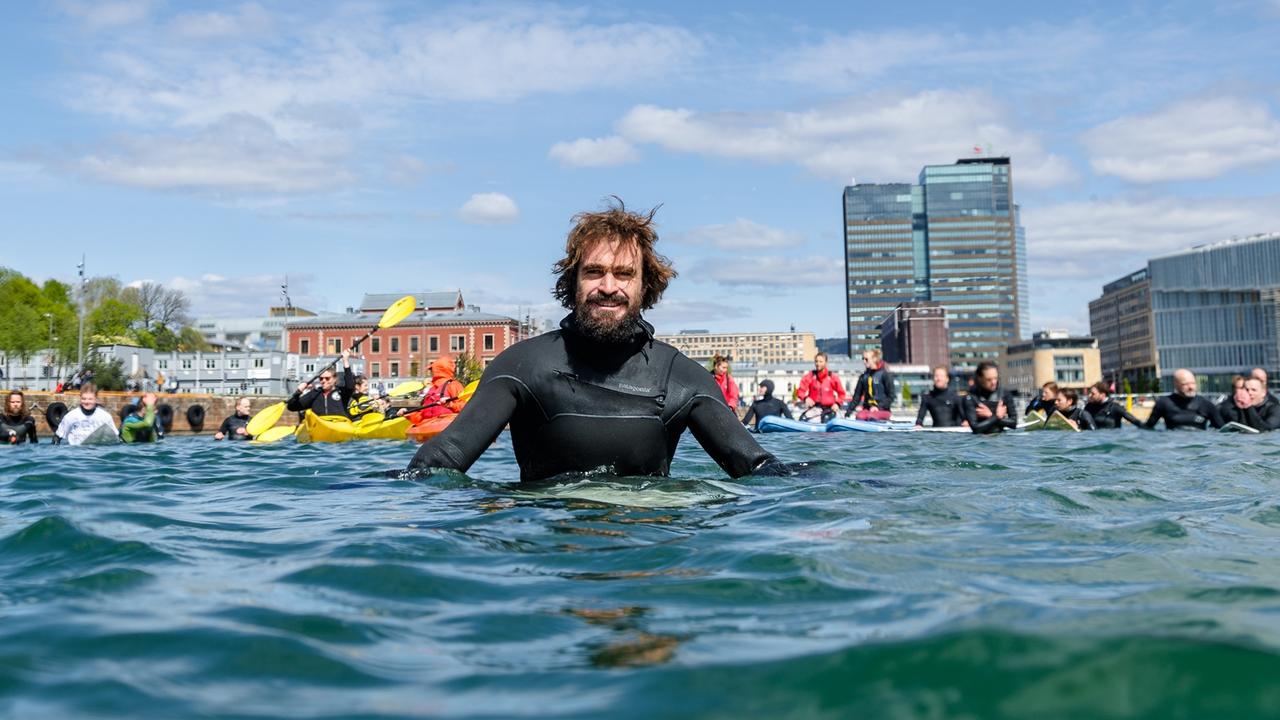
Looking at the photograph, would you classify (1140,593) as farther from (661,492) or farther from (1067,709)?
(661,492)

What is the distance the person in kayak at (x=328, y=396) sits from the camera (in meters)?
16.0

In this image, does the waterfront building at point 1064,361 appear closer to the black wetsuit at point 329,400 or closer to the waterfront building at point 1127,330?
the waterfront building at point 1127,330

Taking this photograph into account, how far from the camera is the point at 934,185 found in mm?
178750

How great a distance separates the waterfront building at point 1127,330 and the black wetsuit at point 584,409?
4283 inches

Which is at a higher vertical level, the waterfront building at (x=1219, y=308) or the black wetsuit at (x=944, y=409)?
the waterfront building at (x=1219, y=308)

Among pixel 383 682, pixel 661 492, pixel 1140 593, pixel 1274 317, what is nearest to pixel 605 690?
pixel 383 682

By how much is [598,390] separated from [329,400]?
1224 centimetres

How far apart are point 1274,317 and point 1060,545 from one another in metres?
99.0

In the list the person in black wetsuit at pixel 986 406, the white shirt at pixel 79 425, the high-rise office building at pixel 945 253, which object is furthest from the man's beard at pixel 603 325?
the high-rise office building at pixel 945 253

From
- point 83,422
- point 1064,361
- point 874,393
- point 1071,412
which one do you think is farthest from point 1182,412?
point 1064,361

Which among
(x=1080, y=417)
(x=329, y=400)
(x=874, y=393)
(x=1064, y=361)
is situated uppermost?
(x=1064, y=361)

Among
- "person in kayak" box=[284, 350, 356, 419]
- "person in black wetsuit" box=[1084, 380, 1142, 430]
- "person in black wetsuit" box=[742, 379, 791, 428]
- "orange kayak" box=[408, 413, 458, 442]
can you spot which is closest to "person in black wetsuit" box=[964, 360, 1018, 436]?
"person in black wetsuit" box=[1084, 380, 1142, 430]

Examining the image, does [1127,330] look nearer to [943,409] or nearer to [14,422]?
[943,409]

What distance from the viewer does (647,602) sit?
8.42 feet
